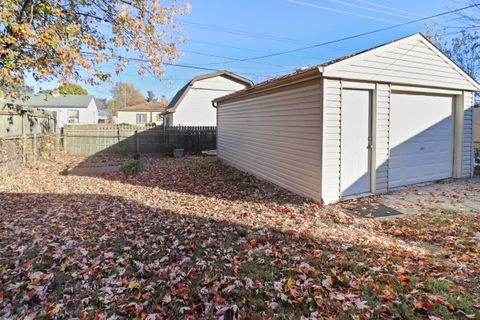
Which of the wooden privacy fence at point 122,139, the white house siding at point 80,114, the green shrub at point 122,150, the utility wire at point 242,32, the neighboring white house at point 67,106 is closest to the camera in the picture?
the wooden privacy fence at point 122,139

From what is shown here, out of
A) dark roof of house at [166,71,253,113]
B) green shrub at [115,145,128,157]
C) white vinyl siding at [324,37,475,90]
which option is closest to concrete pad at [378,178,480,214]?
white vinyl siding at [324,37,475,90]

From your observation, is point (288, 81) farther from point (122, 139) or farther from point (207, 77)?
point (207, 77)

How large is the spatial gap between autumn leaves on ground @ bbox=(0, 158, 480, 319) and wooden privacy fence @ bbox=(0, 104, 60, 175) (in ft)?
8.12

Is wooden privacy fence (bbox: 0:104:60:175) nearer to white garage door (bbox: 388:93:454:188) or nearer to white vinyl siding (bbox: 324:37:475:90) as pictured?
white vinyl siding (bbox: 324:37:475:90)

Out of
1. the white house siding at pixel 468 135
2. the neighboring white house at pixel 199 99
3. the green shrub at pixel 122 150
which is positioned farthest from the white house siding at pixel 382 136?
the neighboring white house at pixel 199 99

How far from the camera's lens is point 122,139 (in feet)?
48.4

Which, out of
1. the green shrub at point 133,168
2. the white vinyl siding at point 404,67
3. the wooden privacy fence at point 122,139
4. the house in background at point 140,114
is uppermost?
the house in background at point 140,114

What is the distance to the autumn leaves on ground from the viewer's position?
2576mm

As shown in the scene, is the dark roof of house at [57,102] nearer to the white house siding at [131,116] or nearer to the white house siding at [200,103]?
the white house siding at [131,116]

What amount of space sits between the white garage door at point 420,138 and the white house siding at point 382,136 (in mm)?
264

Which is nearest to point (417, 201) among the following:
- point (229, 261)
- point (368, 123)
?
point (368, 123)

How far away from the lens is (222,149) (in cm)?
1230

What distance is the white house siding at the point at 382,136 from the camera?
6184 millimetres

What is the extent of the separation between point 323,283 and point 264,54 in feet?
61.4
